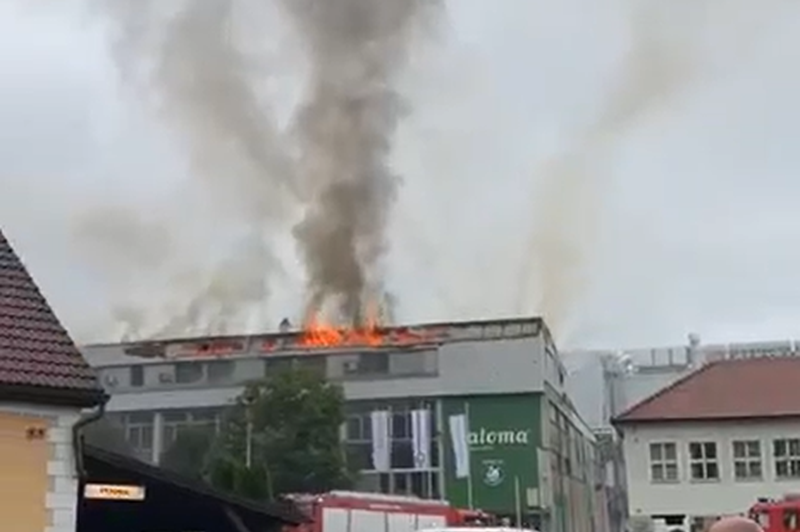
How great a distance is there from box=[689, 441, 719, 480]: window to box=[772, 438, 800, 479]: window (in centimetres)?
226

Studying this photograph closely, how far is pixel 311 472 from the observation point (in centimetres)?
5834

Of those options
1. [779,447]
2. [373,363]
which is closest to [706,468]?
[779,447]

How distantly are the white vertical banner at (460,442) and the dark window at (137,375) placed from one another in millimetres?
19605

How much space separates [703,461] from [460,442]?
21.3 m

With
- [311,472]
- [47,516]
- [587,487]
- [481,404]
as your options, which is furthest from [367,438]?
[47,516]

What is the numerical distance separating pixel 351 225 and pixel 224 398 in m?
12.5

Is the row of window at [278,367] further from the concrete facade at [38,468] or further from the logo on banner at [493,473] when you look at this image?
the concrete facade at [38,468]

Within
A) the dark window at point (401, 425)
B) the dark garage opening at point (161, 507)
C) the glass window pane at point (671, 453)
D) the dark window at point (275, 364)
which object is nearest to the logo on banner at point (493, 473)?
the dark window at point (401, 425)

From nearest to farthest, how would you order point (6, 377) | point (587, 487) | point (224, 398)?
point (6, 377) → point (224, 398) → point (587, 487)

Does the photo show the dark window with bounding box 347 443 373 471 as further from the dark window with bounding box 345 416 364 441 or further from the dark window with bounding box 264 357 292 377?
the dark window with bounding box 264 357 292 377

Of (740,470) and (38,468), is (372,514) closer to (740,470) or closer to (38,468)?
(38,468)

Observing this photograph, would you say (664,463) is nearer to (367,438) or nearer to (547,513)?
(547,513)

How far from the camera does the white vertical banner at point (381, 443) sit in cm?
6912

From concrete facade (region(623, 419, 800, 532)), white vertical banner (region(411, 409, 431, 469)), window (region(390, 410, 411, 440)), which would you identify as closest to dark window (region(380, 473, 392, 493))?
white vertical banner (region(411, 409, 431, 469))
